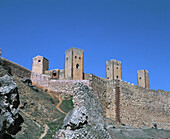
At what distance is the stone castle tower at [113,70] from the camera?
52.0m

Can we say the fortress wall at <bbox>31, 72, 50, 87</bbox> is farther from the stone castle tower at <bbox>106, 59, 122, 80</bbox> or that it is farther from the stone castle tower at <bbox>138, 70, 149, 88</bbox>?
the stone castle tower at <bbox>138, 70, 149, 88</bbox>

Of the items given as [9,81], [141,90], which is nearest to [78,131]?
[9,81]

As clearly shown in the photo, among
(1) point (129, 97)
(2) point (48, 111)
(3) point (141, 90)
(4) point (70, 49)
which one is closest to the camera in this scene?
(2) point (48, 111)

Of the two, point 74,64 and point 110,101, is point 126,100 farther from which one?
point 74,64

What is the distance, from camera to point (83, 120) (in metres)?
12.4

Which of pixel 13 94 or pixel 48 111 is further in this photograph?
pixel 48 111

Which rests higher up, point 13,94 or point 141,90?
point 141,90

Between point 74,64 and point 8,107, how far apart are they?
3024cm

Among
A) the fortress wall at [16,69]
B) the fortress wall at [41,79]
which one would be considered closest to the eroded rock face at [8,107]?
the fortress wall at [16,69]

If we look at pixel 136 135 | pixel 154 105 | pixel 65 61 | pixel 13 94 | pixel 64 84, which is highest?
pixel 65 61

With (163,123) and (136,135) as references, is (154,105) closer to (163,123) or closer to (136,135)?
(163,123)

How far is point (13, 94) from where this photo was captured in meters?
11.7

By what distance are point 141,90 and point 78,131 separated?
21.0 metres

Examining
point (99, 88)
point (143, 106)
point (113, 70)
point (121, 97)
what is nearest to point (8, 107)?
point (99, 88)
